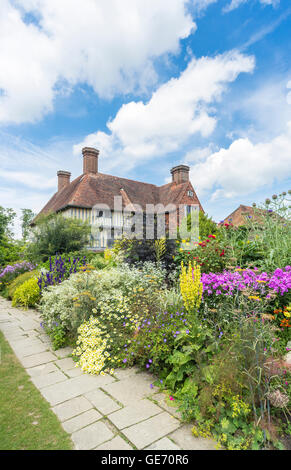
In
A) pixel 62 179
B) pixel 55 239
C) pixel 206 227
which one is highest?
pixel 62 179

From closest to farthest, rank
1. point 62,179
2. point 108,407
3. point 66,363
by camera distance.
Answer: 1. point 108,407
2. point 66,363
3. point 62,179

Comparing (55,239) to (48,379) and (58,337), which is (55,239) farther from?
(48,379)

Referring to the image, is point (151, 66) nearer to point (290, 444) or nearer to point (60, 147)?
point (60, 147)

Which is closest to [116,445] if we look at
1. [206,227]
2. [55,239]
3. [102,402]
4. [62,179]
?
[102,402]

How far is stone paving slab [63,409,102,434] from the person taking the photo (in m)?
1.91

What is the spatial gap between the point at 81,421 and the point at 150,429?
1.92 ft

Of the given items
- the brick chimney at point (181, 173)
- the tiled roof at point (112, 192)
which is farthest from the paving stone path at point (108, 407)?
the brick chimney at point (181, 173)

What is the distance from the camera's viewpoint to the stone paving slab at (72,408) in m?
2.08

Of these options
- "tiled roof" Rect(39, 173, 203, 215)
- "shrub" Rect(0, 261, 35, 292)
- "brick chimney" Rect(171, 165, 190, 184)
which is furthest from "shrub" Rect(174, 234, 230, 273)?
"brick chimney" Rect(171, 165, 190, 184)

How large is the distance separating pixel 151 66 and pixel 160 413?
8.64 meters

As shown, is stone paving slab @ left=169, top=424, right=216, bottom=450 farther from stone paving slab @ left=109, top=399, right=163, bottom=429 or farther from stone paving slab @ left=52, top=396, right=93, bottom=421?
stone paving slab @ left=52, top=396, right=93, bottom=421

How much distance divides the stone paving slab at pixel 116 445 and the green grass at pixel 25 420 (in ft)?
0.77

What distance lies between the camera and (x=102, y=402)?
7.38ft

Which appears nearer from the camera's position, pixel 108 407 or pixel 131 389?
pixel 108 407
